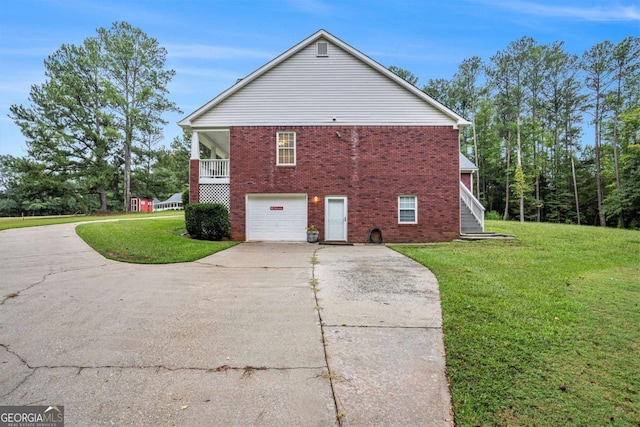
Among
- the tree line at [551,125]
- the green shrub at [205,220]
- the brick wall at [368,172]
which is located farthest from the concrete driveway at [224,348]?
the tree line at [551,125]

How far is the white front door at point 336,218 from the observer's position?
42.5 feet

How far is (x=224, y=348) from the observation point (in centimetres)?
337

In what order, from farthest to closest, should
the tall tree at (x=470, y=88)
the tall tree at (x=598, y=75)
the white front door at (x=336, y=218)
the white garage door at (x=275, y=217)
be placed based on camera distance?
the tall tree at (x=470, y=88) < the tall tree at (x=598, y=75) < the white garage door at (x=275, y=217) < the white front door at (x=336, y=218)

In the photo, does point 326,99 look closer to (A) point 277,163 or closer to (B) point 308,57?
(B) point 308,57

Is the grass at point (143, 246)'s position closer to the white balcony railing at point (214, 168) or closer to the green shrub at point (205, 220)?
the green shrub at point (205, 220)

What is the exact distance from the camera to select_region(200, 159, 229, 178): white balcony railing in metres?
13.3

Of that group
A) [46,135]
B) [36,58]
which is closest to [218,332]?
[46,135]

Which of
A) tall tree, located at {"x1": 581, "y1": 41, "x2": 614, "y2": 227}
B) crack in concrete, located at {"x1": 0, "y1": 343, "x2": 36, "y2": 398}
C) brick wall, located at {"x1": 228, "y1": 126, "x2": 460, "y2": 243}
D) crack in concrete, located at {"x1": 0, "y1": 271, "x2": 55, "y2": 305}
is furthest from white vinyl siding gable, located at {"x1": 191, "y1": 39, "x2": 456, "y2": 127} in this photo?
tall tree, located at {"x1": 581, "y1": 41, "x2": 614, "y2": 227}

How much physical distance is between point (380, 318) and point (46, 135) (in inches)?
1275

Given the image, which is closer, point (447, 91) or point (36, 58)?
point (36, 58)

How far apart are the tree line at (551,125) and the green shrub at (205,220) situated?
25.4 m

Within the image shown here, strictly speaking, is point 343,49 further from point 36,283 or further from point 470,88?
point 470,88

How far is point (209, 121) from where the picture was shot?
13086mm

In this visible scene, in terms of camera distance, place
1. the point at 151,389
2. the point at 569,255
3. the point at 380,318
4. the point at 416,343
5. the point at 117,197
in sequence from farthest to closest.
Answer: the point at 117,197
the point at 569,255
the point at 380,318
the point at 416,343
the point at 151,389
